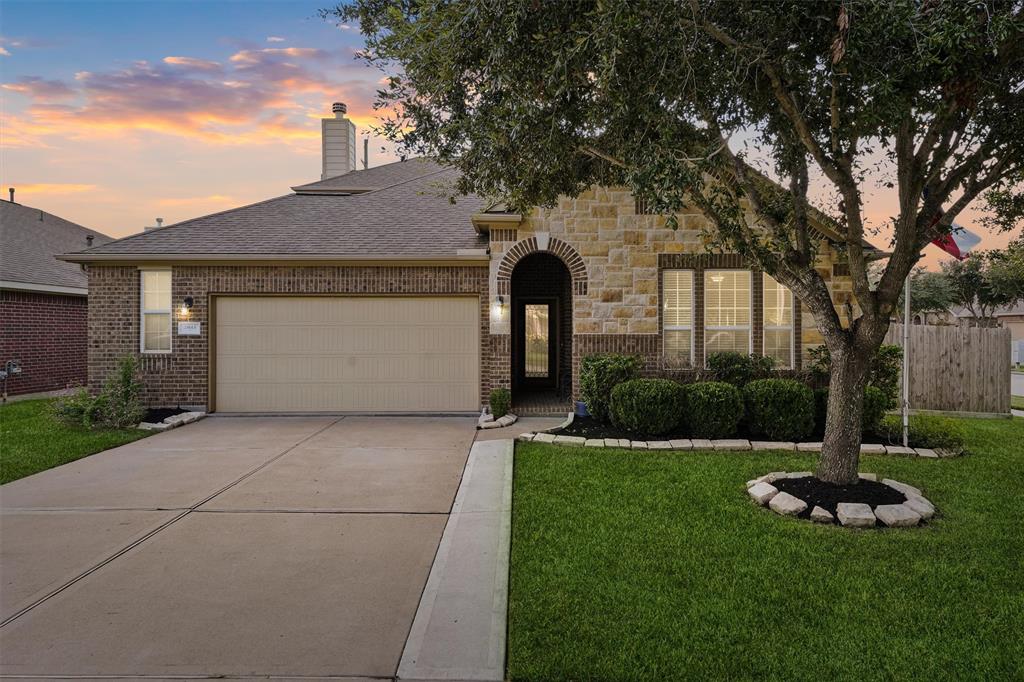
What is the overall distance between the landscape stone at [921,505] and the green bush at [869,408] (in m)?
3.03

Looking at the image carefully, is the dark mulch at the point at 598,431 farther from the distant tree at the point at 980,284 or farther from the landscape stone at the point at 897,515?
the distant tree at the point at 980,284

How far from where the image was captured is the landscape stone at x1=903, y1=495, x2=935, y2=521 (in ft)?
16.8

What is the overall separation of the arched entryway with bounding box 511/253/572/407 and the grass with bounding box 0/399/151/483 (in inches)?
295

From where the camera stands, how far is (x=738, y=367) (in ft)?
32.1

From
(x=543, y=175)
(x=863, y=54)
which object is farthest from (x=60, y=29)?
(x=863, y=54)

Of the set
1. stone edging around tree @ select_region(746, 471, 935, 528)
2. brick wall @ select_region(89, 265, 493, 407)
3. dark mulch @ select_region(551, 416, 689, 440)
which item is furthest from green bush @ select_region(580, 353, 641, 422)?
stone edging around tree @ select_region(746, 471, 935, 528)

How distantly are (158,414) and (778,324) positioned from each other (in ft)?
37.9

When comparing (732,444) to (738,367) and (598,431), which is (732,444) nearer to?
(598,431)

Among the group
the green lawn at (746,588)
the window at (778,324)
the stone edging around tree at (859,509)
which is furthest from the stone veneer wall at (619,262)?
the stone edging around tree at (859,509)

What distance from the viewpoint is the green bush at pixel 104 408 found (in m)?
9.51

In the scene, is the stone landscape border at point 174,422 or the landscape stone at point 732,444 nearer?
the landscape stone at point 732,444

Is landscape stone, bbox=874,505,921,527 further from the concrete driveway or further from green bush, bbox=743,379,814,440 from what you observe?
the concrete driveway

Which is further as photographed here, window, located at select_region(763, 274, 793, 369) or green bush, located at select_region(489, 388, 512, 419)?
window, located at select_region(763, 274, 793, 369)

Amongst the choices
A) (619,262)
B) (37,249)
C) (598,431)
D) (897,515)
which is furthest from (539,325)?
(37,249)
